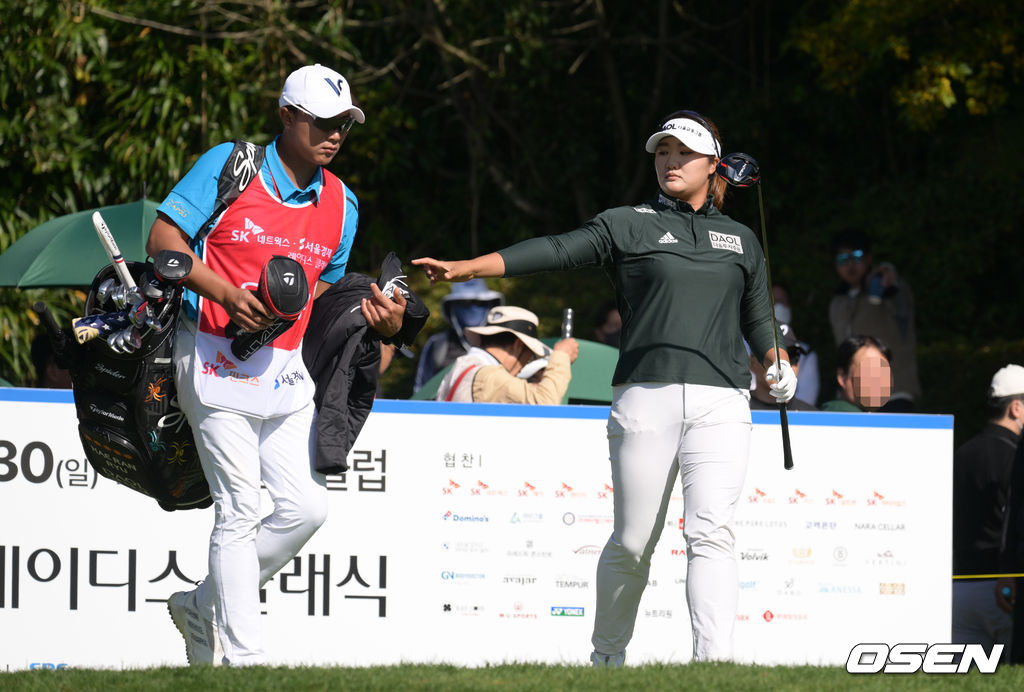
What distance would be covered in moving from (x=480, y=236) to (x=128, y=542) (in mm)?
9166

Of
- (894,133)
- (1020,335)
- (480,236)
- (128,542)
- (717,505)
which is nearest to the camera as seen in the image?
(717,505)

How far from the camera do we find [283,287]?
469cm

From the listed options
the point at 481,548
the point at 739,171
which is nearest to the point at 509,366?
the point at 481,548

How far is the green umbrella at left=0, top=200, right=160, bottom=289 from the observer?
8.53m

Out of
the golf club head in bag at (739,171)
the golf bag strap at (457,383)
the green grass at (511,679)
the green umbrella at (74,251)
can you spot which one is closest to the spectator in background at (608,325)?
the golf bag strap at (457,383)

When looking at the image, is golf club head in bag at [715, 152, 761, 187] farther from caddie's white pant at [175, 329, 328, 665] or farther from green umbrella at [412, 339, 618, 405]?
green umbrella at [412, 339, 618, 405]

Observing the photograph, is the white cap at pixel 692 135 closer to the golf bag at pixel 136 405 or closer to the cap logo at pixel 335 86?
the cap logo at pixel 335 86

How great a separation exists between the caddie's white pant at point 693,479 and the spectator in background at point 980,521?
2.28 meters

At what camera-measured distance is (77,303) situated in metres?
13.2

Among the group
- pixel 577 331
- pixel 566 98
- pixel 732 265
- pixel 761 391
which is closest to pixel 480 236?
pixel 566 98

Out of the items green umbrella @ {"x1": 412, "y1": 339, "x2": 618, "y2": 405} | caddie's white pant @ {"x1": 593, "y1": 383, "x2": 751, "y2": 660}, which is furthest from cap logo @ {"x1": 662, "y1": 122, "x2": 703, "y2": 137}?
green umbrella @ {"x1": 412, "y1": 339, "x2": 618, "y2": 405}

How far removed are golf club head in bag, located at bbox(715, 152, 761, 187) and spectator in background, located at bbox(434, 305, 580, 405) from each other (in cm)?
234

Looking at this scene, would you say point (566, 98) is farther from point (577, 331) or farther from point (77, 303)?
point (77, 303)

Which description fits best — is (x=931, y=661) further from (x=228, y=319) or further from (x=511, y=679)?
(x=228, y=319)
